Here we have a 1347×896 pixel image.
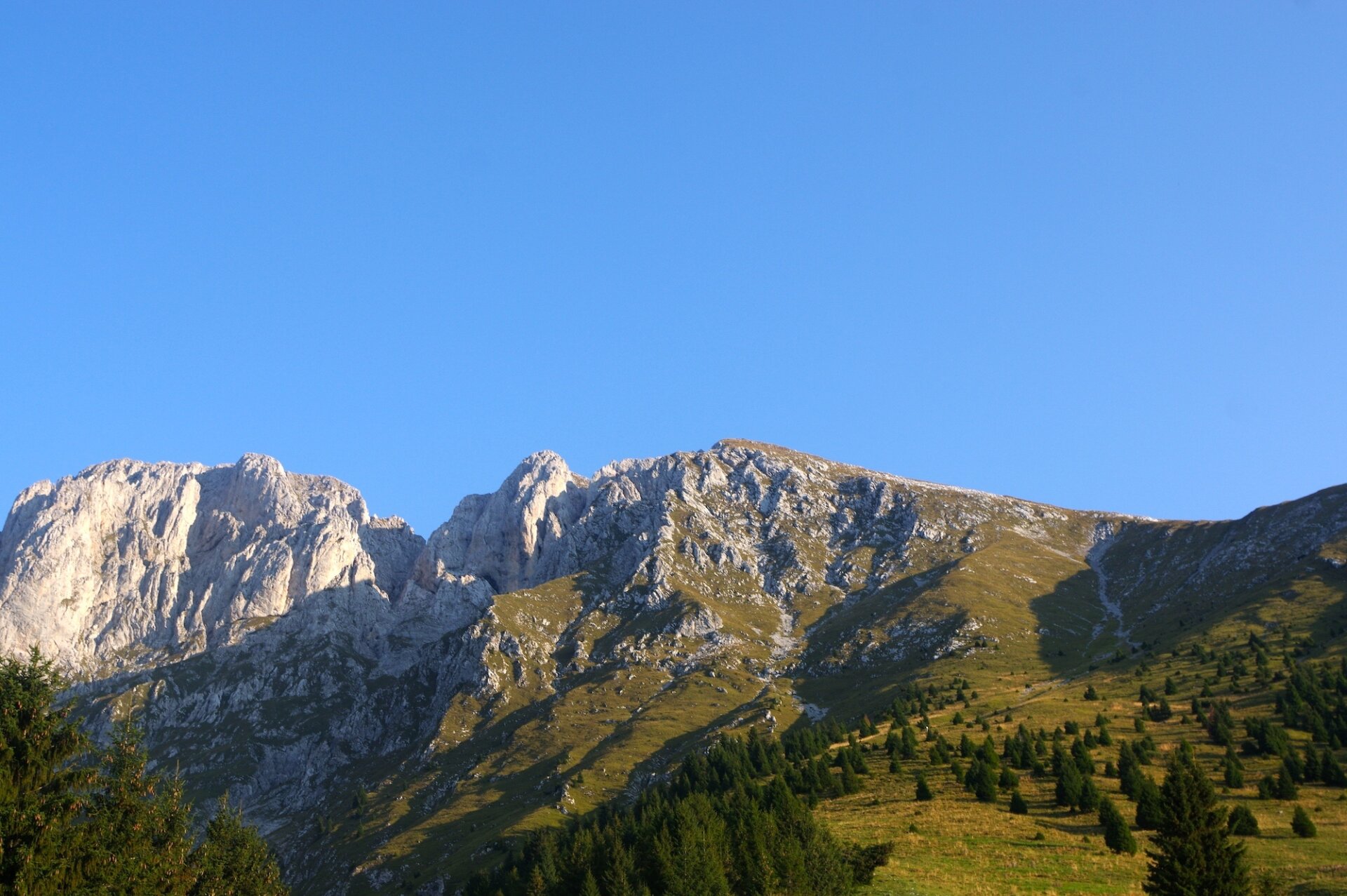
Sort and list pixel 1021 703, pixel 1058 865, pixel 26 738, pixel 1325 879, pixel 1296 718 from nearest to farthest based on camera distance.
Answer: pixel 26 738, pixel 1325 879, pixel 1058 865, pixel 1296 718, pixel 1021 703

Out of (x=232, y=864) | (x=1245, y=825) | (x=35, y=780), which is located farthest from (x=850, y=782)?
(x=35, y=780)

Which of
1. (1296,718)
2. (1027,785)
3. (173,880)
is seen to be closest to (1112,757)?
(1027,785)

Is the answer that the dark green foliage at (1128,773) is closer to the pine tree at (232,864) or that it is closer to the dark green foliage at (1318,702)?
the dark green foliage at (1318,702)

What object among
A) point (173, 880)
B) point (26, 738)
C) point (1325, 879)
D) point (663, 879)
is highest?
point (26, 738)

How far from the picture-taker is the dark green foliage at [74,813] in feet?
153

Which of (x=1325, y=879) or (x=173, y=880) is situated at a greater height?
(x=173, y=880)

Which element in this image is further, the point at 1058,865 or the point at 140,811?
the point at 1058,865

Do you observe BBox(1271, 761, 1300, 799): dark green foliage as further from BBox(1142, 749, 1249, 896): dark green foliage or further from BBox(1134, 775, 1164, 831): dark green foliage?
BBox(1142, 749, 1249, 896): dark green foliage

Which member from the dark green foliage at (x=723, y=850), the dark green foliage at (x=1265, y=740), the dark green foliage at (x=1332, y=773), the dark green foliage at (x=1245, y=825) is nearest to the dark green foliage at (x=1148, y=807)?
the dark green foliage at (x=1245, y=825)

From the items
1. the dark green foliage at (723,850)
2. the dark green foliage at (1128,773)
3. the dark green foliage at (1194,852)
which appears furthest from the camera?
the dark green foliage at (1128,773)

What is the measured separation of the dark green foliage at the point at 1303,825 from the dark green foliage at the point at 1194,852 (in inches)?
933

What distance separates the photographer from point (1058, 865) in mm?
75500

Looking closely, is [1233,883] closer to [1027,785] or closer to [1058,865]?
[1058,865]

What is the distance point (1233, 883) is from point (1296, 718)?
82.7 m
